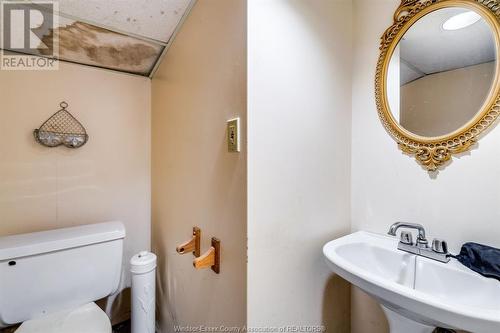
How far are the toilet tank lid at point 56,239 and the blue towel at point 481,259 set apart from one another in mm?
1590

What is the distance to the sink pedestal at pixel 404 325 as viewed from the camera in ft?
2.33

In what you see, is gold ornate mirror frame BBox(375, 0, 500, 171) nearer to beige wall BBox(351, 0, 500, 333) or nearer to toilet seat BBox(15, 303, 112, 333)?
beige wall BBox(351, 0, 500, 333)

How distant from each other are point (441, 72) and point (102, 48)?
1.72 m

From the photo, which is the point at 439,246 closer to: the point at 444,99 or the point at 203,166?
the point at 444,99

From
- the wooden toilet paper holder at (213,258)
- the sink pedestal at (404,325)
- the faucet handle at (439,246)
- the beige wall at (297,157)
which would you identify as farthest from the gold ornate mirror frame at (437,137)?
the wooden toilet paper holder at (213,258)

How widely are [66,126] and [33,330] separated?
108 cm

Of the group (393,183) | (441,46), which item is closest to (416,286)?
(393,183)

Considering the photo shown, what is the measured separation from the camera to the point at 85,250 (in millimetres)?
1198

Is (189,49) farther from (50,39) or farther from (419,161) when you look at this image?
(419,161)

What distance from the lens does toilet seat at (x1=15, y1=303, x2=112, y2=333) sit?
1.02m

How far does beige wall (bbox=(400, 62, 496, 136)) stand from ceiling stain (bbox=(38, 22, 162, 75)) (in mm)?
1406

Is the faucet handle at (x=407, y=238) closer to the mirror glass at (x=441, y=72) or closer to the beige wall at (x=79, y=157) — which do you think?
the mirror glass at (x=441, y=72)

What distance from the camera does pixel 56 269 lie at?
113 cm

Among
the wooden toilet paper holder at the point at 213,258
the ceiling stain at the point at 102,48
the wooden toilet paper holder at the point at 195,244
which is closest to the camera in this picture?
the wooden toilet paper holder at the point at 213,258
